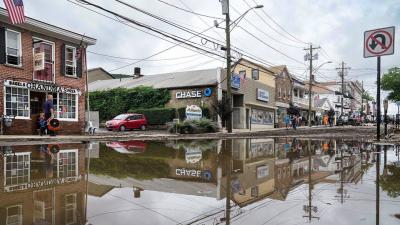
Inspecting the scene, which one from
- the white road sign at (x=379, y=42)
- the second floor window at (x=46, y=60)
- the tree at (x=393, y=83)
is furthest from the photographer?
the tree at (x=393, y=83)

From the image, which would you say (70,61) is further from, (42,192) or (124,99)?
(42,192)

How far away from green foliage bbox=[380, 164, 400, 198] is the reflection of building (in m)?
3.92

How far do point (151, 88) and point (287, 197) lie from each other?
33562 millimetres

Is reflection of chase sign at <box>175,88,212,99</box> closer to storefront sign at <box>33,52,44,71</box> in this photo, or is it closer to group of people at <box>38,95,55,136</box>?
storefront sign at <box>33,52,44,71</box>

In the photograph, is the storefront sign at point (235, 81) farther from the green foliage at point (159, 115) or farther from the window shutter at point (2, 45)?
the window shutter at point (2, 45)

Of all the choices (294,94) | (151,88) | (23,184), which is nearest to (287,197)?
(23,184)

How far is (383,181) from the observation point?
589 centimetres

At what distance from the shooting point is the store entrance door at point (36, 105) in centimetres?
2048

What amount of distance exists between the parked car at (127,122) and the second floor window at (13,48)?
12570 millimetres

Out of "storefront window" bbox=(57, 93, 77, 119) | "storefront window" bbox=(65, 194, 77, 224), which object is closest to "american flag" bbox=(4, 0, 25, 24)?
"storefront window" bbox=(57, 93, 77, 119)

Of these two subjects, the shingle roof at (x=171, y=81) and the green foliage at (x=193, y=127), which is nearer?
the green foliage at (x=193, y=127)

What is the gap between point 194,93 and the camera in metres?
35.6

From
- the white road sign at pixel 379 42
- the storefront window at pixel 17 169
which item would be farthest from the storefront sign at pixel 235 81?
the storefront window at pixel 17 169

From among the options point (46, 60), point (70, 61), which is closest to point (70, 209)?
point (46, 60)
